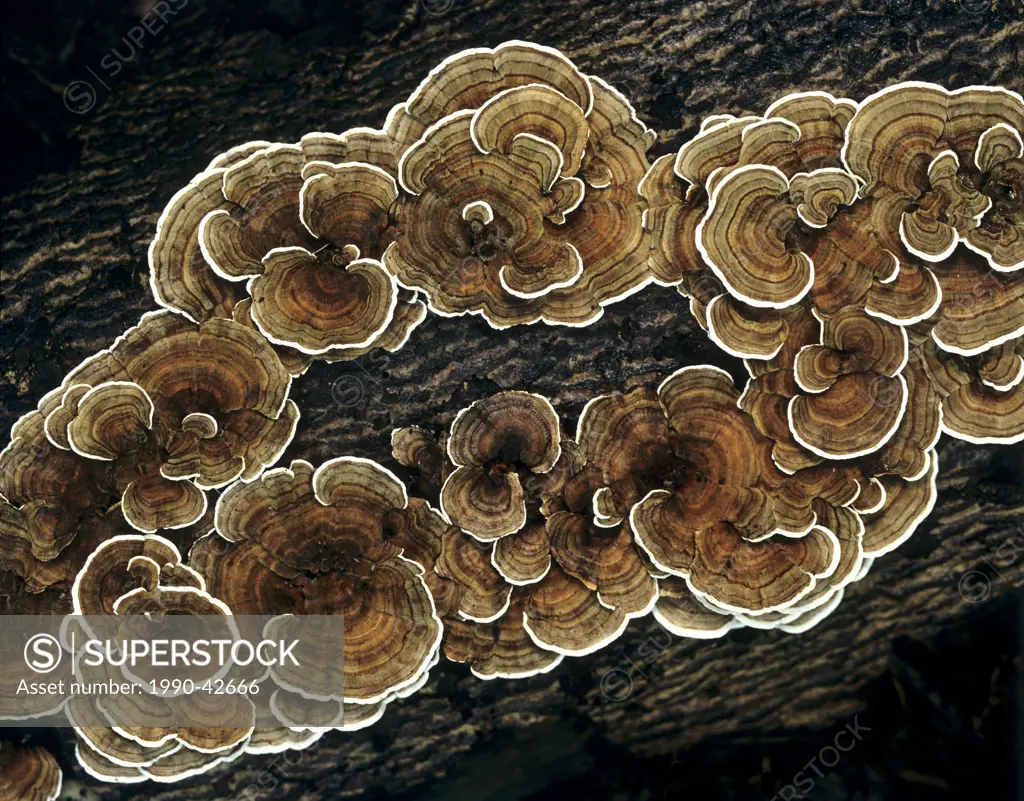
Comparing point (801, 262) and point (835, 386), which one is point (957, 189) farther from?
point (835, 386)

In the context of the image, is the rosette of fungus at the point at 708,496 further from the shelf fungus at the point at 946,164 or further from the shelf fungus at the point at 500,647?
the shelf fungus at the point at 946,164

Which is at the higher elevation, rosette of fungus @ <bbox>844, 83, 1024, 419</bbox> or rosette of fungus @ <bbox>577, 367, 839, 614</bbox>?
rosette of fungus @ <bbox>844, 83, 1024, 419</bbox>

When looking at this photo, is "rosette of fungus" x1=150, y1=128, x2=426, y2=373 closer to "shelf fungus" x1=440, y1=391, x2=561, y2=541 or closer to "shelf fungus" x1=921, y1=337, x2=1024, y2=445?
"shelf fungus" x1=440, y1=391, x2=561, y2=541

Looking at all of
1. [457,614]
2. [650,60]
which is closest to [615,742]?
[457,614]

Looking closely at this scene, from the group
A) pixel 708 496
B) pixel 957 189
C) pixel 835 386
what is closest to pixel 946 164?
pixel 957 189

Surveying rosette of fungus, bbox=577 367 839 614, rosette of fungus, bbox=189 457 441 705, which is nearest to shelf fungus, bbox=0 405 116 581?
rosette of fungus, bbox=189 457 441 705

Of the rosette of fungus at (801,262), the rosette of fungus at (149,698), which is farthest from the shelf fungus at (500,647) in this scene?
the rosette of fungus at (801,262)
